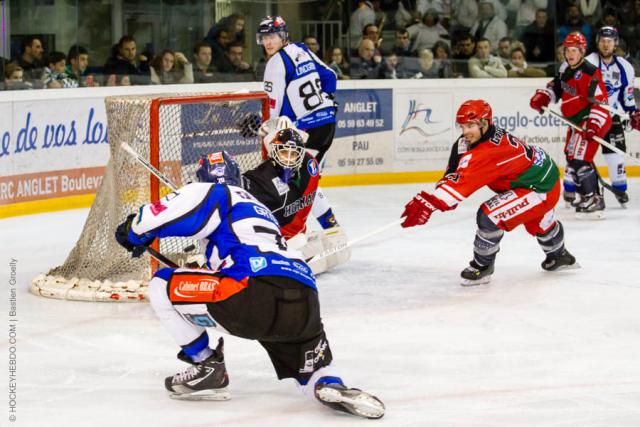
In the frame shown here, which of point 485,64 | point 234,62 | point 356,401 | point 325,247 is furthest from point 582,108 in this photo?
point 356,401

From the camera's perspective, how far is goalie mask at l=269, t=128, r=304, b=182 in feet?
14.7

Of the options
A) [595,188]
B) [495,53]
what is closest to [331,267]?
[595,188]

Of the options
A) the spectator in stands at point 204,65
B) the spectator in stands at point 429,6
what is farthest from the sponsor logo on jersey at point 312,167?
the spectator in stands at point 429,6

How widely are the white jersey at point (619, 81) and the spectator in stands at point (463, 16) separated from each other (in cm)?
210

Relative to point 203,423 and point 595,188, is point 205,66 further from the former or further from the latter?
point 203,423

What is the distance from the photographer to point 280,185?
4.99 m

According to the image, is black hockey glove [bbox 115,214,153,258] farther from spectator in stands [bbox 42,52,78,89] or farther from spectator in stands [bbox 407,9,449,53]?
spectator in stands [bbox 407,9,449,53]

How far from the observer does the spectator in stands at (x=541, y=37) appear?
1003 centimetres

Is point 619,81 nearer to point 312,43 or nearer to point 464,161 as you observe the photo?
point 312,43

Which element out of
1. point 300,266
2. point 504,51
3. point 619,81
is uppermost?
point 504,51

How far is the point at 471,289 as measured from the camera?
5469 millimetres

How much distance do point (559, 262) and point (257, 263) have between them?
2.77 meters

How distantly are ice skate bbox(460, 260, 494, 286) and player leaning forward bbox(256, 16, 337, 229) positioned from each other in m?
0.80

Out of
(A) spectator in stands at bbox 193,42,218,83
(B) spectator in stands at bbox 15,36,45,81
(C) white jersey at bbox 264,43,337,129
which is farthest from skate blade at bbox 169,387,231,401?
(A) spectator in stands at bbox 193,42,218,83
